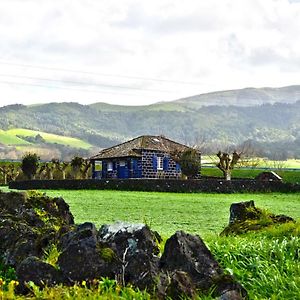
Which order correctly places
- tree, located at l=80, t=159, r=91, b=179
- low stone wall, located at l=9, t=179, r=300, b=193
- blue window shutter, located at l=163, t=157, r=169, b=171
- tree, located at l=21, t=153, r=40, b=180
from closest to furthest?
low stone wall, located at l=9, t=179, r=300, b=193 → tree, located at l=21, t=153, r=40, b=180 → blue window shutter, located at l=163, t=157, r=169, b=171 → tree, located at l=80, t=159, r=91, b=179

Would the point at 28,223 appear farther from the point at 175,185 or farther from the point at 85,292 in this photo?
the point at 175,185

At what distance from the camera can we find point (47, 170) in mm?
73812

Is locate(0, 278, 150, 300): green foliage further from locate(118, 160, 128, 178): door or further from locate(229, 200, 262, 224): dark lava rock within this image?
locate(118, 160, 128, 178): door

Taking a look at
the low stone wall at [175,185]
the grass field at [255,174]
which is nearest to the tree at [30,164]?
the low stone wall at [175,185]

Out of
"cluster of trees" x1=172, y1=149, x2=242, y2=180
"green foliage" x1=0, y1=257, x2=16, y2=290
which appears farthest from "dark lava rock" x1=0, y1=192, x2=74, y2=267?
"cluster of trees" x1=172, y1=149, x2=242, y2=180

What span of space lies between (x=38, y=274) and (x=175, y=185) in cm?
4413

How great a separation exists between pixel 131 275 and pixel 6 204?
4.07 meters

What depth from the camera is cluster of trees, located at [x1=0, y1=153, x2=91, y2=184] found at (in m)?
70.4

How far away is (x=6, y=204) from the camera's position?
33.4ft

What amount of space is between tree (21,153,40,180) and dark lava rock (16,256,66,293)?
207 feet

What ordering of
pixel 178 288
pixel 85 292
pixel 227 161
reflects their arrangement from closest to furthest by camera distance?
1. pixel 178 288
2. pixel 85 292
3. pixel 227 161

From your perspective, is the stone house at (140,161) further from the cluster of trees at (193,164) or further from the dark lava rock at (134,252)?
the dark lava rock at (134,252)

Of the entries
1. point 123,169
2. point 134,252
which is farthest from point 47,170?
point 134,252

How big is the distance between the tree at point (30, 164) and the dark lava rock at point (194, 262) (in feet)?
208
